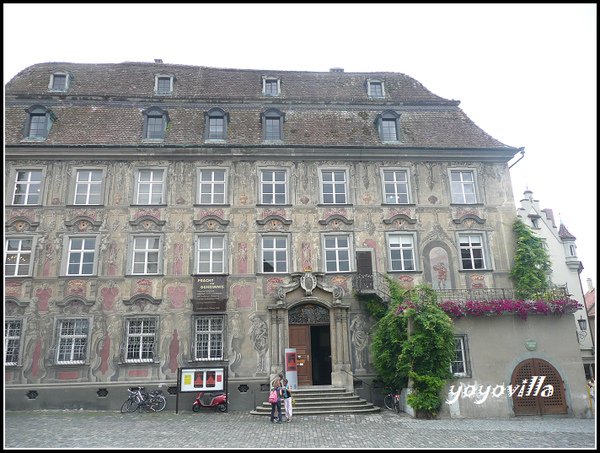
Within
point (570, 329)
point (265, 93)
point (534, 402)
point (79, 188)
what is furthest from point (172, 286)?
point (570, 329)

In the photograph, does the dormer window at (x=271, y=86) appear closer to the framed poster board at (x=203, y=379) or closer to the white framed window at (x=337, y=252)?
the white framed window at (x=337, y=252)

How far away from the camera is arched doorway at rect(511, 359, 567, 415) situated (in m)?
16.2

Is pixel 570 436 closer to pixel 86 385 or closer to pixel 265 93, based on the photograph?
pixel 86 385

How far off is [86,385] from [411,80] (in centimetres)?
2141

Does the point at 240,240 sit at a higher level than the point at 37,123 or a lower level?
lower

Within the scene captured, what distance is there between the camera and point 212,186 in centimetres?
2064

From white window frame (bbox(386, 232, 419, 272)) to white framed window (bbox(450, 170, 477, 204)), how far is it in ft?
9.26

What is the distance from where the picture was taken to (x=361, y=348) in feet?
61.7

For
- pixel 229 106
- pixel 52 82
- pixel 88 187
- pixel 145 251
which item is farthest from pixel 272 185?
pixel 52 82

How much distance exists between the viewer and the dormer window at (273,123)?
71.6 feet

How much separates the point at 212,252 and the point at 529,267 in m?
13.2

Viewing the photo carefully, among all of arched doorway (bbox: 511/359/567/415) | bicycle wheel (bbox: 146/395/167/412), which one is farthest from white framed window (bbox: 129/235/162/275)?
arched doorway (bbox: 511/359/567/415)

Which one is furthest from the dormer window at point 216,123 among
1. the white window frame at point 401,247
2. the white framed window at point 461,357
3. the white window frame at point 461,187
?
the white framed window at point 461,357

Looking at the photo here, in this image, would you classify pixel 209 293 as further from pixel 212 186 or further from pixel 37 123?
pixel 37 123
